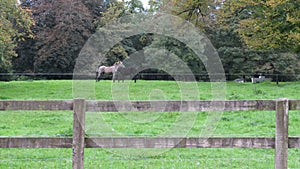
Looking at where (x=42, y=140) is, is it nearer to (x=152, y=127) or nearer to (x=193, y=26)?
(x=152, y=127)

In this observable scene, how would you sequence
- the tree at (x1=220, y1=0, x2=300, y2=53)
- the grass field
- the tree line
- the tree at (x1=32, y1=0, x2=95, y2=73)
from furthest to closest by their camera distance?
1. the tree at (x1=32, y1=0, x2=95, y2=73)
2. the tree line
3. the tree at (x1=220, y1=0, x2=300, y2=53)
4. the grass field

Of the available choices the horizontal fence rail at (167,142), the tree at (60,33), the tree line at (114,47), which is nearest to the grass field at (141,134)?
the horizontal fence rail at (167,142)

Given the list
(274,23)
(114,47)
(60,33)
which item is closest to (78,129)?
(274,23)

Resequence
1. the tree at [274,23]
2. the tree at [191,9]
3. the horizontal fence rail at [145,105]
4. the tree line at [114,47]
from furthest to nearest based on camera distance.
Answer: the tree line at [114,47], the tree at [191,9], the tree at [274,23], the horizontal fence rail at [145,105]

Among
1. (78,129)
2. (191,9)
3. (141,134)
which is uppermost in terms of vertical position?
(191,9)

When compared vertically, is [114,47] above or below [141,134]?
above

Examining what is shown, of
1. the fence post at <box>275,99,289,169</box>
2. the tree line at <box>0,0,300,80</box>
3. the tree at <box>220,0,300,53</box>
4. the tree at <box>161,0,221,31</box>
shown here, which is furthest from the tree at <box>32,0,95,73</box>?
the fence post at <box>275,99,289,169</box>

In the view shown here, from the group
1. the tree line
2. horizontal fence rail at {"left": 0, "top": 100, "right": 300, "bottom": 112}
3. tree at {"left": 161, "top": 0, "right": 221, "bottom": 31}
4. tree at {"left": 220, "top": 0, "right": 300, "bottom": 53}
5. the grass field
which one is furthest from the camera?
the tree line

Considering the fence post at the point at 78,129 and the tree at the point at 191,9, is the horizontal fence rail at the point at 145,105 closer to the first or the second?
the fence post at the point at 78,129

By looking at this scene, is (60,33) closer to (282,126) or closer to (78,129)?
(78,129)

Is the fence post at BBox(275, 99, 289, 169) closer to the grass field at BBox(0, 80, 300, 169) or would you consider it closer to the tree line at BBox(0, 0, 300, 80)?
the grass field at BBox(0, 80, 300, 169)

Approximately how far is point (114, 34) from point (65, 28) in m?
4.83

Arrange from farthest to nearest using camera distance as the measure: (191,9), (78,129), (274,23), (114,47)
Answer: (114,47) → (191,9) → (274,23) → (78,129)

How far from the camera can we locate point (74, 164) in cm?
402
